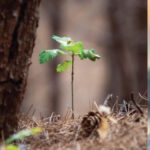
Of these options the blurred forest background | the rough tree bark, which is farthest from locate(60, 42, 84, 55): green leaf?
the blurred forest background

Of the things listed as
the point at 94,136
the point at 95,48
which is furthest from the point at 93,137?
the point at 95,48

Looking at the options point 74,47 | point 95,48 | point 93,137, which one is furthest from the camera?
point 95,48

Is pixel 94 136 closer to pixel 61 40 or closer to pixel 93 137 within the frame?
pixel 93 137

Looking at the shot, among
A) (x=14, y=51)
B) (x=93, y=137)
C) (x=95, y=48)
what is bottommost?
(x=93, y=137)

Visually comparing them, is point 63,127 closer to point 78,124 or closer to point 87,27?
point 78,124

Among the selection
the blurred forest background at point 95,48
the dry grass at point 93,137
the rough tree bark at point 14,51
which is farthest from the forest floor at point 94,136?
the blurred forest background at point 95,48

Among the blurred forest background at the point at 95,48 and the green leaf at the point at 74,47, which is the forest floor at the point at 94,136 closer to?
the green leaf at the point at 74,47

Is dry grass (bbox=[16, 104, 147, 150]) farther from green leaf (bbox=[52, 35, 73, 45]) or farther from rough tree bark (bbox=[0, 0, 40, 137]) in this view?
green leaf (bbox=[52, 35, 73, 45])

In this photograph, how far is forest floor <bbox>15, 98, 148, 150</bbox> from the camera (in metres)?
0.91

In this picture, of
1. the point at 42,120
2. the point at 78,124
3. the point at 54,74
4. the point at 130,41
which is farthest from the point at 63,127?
the point at 130,41

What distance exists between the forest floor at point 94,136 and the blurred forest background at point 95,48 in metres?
1.20

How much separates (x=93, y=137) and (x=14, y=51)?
0.35 meters

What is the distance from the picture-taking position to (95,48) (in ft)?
8.34

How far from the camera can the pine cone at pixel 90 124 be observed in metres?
1.06
